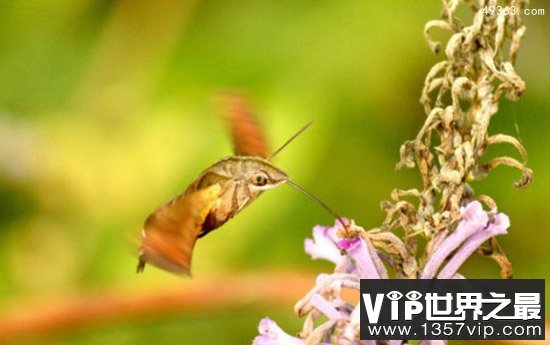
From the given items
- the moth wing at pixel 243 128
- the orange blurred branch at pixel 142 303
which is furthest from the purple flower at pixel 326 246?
the orange blurred branch at pixel 142 303

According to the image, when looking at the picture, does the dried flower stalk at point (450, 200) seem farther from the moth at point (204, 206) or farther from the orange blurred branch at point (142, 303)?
the orange blurred branch at point (142, 303)

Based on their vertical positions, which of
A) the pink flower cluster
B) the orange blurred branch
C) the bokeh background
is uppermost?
the bokeh background

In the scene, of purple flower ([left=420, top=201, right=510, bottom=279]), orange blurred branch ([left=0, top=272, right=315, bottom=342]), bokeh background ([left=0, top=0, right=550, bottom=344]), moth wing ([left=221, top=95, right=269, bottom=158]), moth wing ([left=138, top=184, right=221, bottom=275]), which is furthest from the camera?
bokeh background ([left=0, top=0, right=550, bottom=344])

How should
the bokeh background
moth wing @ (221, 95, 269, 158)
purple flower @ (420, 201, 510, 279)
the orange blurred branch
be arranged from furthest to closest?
the bokeh background
the orange blurred branch
moth wing @ (221, 95, 269, 158)
purple flower @ (420, 201, 510, 279)

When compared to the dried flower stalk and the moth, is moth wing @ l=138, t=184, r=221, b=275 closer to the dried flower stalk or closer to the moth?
the moth

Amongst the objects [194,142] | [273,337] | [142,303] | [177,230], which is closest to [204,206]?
[177,230]

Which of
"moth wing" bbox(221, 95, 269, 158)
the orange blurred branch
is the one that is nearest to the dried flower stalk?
"moth wing" bbox(221, 95, 269, 158)

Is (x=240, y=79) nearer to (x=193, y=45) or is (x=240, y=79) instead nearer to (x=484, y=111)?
(x=193, y=45)
